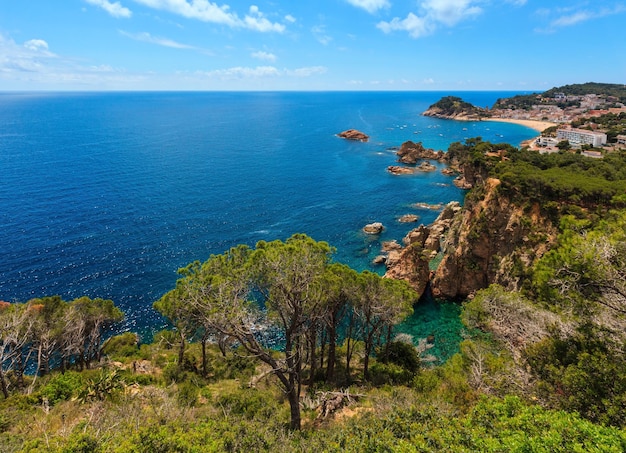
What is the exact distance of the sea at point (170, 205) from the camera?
4066 centimetres

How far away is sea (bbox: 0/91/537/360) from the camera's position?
40.7 metres

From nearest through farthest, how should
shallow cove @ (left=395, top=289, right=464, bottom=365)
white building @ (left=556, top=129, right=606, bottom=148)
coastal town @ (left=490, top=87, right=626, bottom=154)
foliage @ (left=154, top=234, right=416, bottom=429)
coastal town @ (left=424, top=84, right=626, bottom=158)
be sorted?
foliage @ (left=154, top=234, right=416, bottom=429) < shallow cove @ (left=395, top=289, right=464, bottom=365) < coastal town @ (left=424, top=84, right=626, bottom=158) < coastal town @ (left=490, top=87, right=626, bottom=154) < white building @ (left=556, top=129, right=606, bottom=148)

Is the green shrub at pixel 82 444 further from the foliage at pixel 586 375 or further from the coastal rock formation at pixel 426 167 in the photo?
the coastal rock formation at pixel 426 167

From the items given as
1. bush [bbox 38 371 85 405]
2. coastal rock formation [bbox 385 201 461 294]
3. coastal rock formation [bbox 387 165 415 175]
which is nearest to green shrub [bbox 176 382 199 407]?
bush [bbox 38 371 85 405]

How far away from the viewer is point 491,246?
37.9 m

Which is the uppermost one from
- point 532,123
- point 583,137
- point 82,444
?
point 82,444

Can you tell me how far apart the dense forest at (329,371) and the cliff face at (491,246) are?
4.30 m

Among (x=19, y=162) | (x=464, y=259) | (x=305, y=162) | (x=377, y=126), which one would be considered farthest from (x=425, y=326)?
(x=377, y=126)

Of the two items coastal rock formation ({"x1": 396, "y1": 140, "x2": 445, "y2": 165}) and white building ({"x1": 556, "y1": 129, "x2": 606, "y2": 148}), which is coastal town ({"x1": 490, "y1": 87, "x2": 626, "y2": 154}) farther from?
coastal rock formation ({"x1": 396, "y1": 140, "x2": 445, "y2": 165})

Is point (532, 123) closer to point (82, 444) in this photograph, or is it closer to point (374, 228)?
point (374, 228)

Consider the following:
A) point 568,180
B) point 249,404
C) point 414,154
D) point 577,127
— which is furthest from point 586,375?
point 577,127

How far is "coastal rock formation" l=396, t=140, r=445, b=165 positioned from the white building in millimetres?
39534

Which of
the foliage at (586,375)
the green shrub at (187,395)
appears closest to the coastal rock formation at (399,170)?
the green shrub at (187,395)

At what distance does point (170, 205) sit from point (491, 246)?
5329 cm
